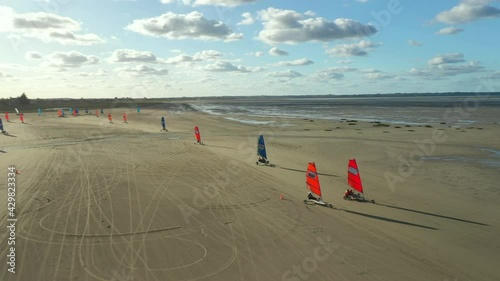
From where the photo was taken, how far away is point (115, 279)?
752 centimetres

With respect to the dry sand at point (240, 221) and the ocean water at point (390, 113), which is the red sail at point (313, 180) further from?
the ocean water at point (390, 113)

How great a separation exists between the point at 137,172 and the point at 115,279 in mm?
9944

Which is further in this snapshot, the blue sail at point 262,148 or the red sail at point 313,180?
the blue sail at point 262,148

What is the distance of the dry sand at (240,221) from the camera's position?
26.6 ft

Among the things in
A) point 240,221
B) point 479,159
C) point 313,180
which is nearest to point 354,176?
point 313,180

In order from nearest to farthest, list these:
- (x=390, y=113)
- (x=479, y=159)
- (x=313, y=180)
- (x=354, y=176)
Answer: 1. (x=313, y=180)
2. (x=354, y=176)
3. (x=479, y=159)
4. (x=390, y=113)

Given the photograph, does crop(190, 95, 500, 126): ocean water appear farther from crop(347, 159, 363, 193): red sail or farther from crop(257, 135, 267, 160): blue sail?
crop(347, 159, 363, 193): red sail

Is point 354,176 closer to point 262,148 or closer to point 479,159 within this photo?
point 262,148

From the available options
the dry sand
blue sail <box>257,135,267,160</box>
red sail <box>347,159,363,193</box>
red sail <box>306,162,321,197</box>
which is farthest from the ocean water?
red sail <box>306,162,321,197</box>

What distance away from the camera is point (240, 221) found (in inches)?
427

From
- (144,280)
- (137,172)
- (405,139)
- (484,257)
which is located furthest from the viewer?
(405,139)

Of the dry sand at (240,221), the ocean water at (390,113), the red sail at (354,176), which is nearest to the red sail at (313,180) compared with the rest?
the dry sand at (240,221)

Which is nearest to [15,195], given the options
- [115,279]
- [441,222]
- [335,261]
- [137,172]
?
[137,172]

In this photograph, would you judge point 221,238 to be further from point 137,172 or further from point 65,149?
point 65,149
